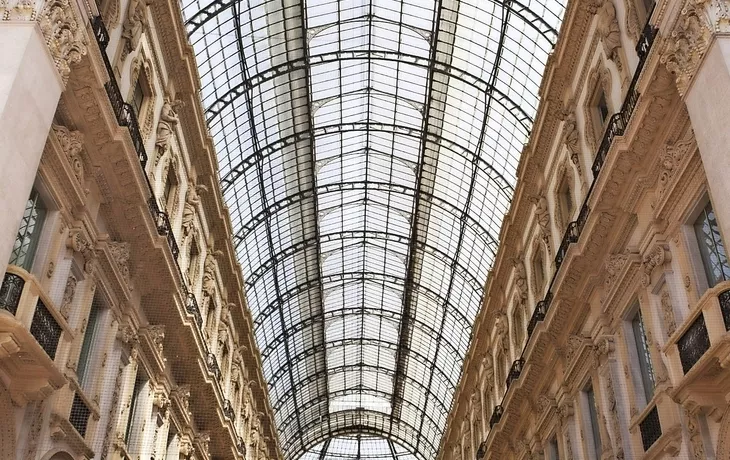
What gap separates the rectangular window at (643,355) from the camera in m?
17.8

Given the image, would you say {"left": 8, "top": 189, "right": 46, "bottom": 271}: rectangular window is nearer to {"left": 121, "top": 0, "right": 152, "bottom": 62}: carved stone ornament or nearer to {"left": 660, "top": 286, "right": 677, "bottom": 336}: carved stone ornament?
{"left": 121, "top": 0, "right": 152, "bottom": 62}: carved stone ornament

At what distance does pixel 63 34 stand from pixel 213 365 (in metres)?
17.9

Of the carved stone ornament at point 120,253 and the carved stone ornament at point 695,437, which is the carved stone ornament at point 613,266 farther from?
the carved stone ornament at point 120,253

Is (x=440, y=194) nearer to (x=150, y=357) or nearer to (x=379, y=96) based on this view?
(x=379, y=96)

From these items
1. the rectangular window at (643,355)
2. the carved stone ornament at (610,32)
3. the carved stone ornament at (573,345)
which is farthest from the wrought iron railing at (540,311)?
the carved stone ornament at (610,32)

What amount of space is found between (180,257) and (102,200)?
6.47m

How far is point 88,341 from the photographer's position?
60.0 feet

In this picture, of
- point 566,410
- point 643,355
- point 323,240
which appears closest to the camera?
point 643,355

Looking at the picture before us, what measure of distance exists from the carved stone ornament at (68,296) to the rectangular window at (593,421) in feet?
43.3

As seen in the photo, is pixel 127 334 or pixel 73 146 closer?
pixel 73 146

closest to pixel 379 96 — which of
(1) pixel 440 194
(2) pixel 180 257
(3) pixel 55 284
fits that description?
(1) pixel 440 194

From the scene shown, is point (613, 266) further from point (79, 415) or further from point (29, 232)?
point (29, 232)

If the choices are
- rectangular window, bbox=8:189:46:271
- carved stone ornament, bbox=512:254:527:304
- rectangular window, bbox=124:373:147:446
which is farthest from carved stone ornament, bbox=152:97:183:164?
carved stone ornament, bbox=512:254:527:304

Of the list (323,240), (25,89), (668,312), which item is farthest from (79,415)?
(323,240)
